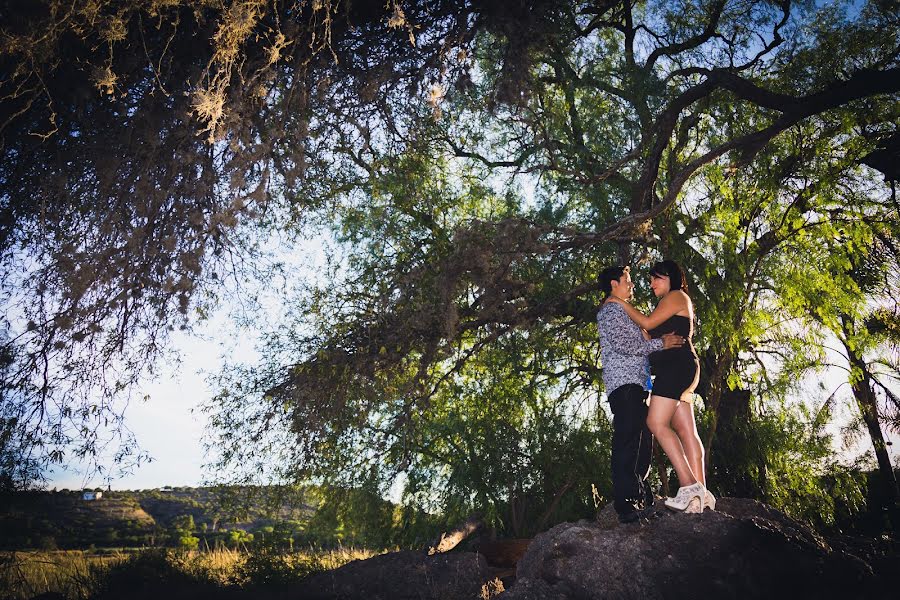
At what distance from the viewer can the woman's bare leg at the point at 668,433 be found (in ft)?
13.3

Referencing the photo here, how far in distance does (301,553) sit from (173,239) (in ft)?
18.7

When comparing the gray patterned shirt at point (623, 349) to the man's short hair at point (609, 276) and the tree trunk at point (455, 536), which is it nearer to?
the man's short hair at point (609, 276)

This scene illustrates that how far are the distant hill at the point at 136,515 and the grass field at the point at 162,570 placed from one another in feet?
1.00

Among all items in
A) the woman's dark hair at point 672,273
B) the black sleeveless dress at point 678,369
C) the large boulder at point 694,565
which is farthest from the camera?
the woman's dark hair at point 672,273

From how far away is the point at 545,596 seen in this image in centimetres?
331

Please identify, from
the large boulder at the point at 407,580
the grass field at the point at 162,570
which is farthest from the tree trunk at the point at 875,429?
the grass field at the point at 162,570

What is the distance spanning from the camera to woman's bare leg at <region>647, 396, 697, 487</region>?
4039mm

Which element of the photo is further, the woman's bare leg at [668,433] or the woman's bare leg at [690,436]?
the woman's bare leg at [690,436]

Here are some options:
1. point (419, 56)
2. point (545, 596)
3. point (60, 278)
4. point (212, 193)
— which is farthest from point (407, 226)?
point (545, 596)

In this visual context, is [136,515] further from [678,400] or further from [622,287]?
[678,400]

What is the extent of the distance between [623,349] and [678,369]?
0.43 metres

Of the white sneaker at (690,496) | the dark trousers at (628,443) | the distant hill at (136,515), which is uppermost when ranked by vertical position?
the dark trousers at (628,443)

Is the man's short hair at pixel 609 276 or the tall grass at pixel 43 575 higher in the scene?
the man's short hair at pixel 609 276

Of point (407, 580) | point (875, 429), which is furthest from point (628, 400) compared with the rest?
point (875, 429)
